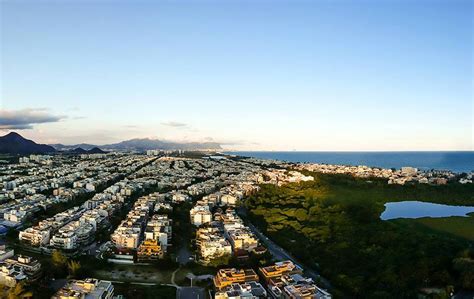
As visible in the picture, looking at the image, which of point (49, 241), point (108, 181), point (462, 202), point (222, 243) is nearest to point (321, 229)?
point (222, 243)

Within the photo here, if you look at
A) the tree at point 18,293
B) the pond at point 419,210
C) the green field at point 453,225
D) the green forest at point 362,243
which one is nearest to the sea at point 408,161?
the pond at point 419,210

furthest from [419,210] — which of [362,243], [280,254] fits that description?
[280,254]

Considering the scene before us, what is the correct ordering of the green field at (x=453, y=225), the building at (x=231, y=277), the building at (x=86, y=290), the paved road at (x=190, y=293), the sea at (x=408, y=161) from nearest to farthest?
the building at (x=86, y=290) < the paved road at (x=190, y=293) < the building at (x=231, y=277) < the green field at (x=453, y=225) < the sea at (x=408, y=161)

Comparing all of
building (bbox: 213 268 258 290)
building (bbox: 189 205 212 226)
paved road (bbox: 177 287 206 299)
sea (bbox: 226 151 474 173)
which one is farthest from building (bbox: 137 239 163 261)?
sea (bbox: 226 151 474 173)

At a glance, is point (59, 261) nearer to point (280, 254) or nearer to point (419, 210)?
point (280, 254)

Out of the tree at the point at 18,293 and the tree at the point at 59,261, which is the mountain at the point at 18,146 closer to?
the tree at the point at 59,261

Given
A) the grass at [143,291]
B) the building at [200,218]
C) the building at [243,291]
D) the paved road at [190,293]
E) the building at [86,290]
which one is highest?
the building at [200,218]
